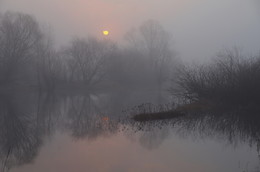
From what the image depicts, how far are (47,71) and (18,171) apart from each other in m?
40.2

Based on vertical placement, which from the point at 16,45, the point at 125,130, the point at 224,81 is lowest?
the point at 125,130

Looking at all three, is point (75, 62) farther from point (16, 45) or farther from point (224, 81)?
point (224, 81)

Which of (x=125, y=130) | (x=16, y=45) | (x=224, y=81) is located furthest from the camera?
(x=16, y=45)

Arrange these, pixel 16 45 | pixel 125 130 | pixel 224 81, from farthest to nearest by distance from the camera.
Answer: pixel 16 45 < pixel 224 81 < pixel 125 130

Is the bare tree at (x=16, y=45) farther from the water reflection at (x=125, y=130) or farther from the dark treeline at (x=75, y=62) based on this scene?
the water reflection at (x=125, y=130)

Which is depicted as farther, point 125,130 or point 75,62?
point 75,62

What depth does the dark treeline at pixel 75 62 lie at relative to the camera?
41500 millimetres

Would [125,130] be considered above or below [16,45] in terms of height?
below

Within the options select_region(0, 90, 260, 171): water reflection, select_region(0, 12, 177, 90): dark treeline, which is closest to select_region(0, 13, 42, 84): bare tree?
select_region(0, 12, 177, 90): dark treeline

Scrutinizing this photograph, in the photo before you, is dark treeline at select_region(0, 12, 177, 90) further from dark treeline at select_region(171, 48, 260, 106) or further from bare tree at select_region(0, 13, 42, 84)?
dark treeline at select_region(171, 48, 260, 106)

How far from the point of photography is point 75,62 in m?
49.8

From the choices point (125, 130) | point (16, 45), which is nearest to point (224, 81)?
point (125, 130)

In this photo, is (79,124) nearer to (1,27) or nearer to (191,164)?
(191,164)

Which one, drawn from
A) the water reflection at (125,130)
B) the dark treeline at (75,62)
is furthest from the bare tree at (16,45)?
the water reflection at (125,130)
